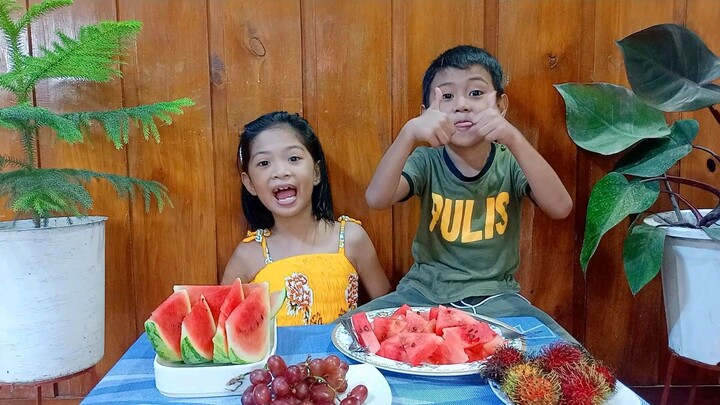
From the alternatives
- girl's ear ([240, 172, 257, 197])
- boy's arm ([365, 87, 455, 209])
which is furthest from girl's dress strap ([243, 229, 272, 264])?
boy's arm ([365, 87, 455, 209])

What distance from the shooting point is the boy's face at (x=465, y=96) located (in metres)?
1.30

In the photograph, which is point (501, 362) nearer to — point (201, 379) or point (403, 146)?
point (201, 379)

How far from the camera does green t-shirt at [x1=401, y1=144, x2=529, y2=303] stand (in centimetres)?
135

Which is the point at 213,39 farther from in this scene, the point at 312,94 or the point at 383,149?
the point at 383,149

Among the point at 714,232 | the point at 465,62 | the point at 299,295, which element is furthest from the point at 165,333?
the point at 714,232

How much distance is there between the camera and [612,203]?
1.11 meters

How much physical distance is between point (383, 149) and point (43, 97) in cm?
95

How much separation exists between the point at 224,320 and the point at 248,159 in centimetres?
69

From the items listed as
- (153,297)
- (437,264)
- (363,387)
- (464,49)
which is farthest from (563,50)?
(153,297)

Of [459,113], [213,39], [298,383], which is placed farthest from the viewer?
[213,39]

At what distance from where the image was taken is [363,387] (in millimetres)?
677

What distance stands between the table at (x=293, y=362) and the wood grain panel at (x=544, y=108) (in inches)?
23.8

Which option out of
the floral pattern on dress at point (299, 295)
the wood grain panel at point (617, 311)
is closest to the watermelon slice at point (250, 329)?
the floral pattern on dress at point (299, 295)

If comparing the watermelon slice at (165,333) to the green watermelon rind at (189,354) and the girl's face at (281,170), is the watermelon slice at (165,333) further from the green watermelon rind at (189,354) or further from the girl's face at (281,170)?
the girl's face at (281,170)
